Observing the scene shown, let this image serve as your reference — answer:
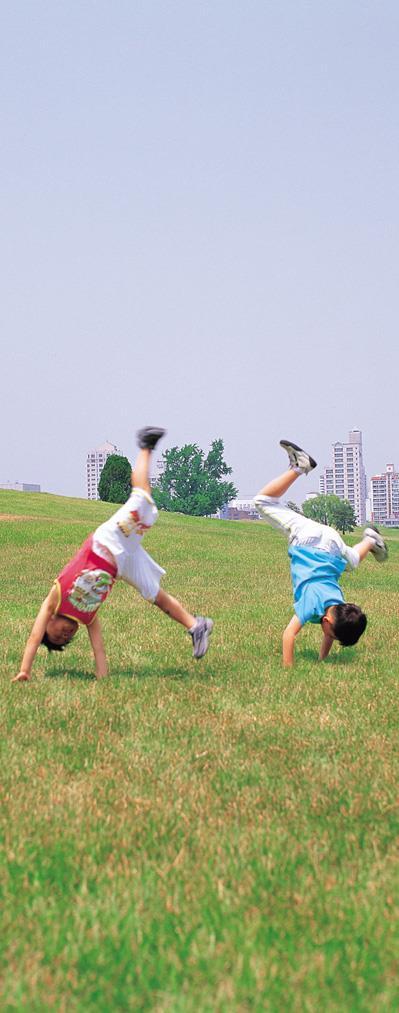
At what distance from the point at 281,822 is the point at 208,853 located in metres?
0.63

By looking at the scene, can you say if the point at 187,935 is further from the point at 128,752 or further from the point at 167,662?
the point at 167,662

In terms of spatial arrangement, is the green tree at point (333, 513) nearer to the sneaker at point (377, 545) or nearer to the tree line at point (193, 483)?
the tree line at point (193, 483)

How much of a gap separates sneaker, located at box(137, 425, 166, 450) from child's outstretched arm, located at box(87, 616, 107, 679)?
76.1 inches

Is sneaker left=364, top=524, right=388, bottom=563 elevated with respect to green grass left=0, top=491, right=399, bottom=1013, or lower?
elevated

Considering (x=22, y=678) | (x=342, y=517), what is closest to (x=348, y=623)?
(x=22, y=678)

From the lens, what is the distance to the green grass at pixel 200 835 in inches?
139

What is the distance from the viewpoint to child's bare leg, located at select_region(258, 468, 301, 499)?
10508 millimetres

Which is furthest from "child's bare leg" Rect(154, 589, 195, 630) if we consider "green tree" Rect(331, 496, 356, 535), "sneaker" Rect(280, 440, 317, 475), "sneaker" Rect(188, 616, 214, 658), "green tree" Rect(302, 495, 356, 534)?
"green tree" Rect(331, 496, 356, 535)

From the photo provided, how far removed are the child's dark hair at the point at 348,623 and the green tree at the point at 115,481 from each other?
71167 mm

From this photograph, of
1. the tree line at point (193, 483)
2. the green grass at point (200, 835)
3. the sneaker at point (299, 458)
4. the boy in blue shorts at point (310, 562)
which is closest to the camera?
the green grass at point (200, 835)

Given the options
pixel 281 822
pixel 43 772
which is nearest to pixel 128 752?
pixel 43 772

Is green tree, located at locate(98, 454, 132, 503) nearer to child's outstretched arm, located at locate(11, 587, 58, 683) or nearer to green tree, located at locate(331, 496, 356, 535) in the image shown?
child's outstretched arm, located at locate(11, 587, 58, 683)

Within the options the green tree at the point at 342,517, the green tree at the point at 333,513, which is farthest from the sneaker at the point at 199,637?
the green tree at the point at 342,517

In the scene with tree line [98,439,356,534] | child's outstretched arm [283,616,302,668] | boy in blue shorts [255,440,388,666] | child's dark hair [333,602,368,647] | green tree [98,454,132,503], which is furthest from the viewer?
tree line [98,439,356,534]
